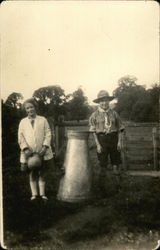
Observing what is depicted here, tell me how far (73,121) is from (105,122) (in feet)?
1.48

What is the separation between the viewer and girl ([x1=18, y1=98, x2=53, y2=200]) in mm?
4641

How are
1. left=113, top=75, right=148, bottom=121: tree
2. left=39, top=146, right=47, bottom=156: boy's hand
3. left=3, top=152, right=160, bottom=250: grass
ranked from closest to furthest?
left=3, top=152, right=160, bottom=250: grass
left=113, top=75, right=148, bottom=121: tree
left=39, top=146, right=47, bottom=156: boy's hand

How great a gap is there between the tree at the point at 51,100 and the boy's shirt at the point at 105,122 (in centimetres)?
42

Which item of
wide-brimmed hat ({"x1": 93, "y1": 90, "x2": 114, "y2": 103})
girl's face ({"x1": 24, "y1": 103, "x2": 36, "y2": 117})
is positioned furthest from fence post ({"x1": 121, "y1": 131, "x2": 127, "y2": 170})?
girl's face ({"x1": 24, "y1": 103, "x2": 36, "y2": 117})

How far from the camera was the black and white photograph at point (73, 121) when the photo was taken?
4480 mm

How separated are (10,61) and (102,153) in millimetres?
1661

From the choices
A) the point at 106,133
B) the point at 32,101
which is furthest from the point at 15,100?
the point at 106,133

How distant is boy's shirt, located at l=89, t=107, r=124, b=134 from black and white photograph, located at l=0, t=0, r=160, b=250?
13 millimetres

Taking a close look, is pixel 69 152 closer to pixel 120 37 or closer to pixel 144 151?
pixel 144 151

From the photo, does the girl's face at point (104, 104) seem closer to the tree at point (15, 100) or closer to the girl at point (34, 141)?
the girl at point (34, 141)

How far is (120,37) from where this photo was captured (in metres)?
4.55

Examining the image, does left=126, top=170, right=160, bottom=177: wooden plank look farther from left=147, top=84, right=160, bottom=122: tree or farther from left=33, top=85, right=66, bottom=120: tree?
left=33, top=85, right=66, bottom=120: tree

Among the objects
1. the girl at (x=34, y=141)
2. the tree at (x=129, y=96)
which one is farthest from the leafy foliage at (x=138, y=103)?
the girl at (x=34, y=141)

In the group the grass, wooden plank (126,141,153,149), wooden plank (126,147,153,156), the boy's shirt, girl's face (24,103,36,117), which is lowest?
the grass
